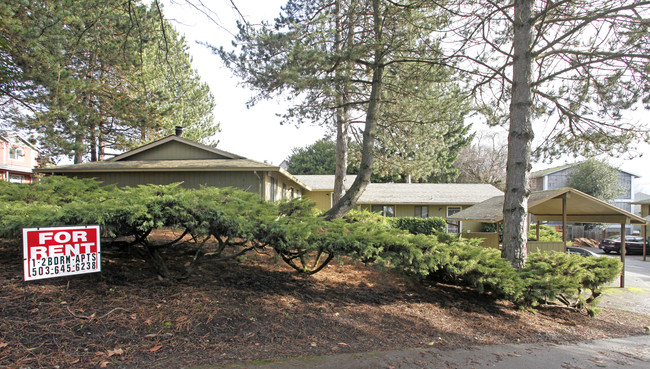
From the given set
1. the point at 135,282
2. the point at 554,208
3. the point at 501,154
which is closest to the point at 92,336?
the point at 135,282

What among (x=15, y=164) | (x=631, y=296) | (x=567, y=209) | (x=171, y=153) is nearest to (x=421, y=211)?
(x=567, y=209)

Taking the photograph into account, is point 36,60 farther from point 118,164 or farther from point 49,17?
point 118,164

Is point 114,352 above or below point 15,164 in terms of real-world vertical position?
below

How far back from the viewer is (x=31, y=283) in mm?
4789

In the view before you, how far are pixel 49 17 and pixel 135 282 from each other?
7740 millimetres

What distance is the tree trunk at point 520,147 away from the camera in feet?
22.8

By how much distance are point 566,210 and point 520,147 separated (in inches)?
297

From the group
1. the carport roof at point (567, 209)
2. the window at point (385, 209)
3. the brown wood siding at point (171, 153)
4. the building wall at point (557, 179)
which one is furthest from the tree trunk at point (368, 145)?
the building wall at point (557, 179)

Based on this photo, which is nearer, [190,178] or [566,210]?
[566,210]

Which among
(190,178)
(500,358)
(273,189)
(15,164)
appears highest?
(15,164)

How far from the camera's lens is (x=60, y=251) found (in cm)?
429

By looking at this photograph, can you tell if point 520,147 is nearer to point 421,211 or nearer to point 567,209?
point 567,209

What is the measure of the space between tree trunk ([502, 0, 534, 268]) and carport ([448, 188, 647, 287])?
142 inches

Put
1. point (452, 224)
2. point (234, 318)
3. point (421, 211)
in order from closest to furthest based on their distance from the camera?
point (234, 318), point (452, 224), point (421, 211)
